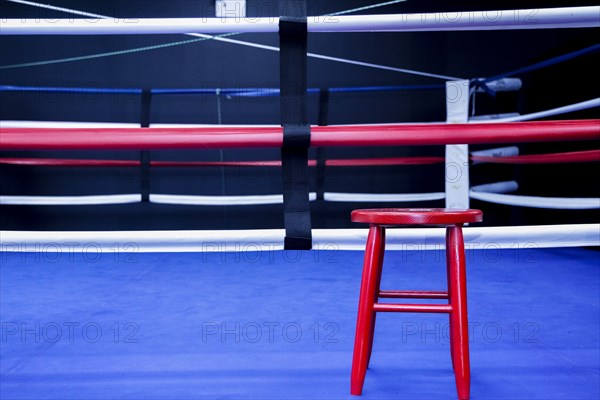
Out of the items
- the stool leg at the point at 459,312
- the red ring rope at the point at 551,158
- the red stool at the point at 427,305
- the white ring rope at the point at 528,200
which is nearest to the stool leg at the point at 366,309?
the red stool at the point at 427,305

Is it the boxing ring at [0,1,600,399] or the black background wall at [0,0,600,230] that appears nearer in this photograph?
the boxing ring at [0,1,600,399]

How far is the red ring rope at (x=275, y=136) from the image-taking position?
109 centimetres

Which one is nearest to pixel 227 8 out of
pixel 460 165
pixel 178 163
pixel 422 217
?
pixel 178 163

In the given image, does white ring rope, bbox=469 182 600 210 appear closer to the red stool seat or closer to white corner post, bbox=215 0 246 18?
the red stool seat

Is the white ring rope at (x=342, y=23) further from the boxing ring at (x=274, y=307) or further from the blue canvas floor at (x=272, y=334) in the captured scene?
the blue canvas floor at (x=272, y=334)

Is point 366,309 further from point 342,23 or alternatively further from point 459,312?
point 342,23

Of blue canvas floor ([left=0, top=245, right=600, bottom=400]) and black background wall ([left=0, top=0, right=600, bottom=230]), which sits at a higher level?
black background wall ([left=0, top=0, right=600, bottom=230])

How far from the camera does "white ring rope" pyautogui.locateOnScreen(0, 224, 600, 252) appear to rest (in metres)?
1.13

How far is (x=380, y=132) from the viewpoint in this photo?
112 centimetres

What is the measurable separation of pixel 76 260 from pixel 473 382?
2.36 m

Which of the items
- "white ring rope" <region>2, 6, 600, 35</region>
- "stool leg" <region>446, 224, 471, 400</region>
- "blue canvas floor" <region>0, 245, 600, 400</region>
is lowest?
"blue canvas floor" <region>0, 245, 600, 400</region>

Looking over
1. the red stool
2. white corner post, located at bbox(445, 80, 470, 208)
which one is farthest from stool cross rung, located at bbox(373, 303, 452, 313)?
white corner post, located at bbox(445, 80, 470, 208)

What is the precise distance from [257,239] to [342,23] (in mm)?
469

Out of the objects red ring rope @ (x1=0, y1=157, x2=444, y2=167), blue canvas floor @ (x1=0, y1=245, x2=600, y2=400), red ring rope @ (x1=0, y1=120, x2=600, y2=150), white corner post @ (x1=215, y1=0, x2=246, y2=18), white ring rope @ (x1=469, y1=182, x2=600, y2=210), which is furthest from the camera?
white corner post @ (x1=215, y1=0, x2=246, y2=18)
